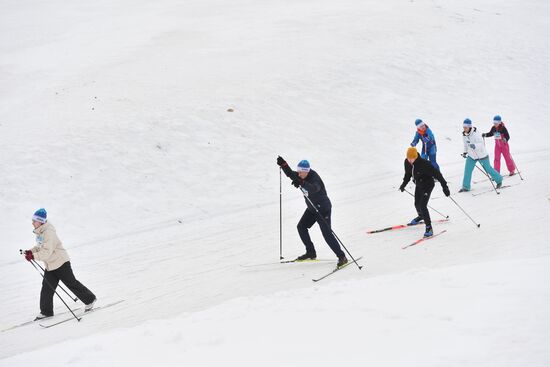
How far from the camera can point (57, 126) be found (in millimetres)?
17656

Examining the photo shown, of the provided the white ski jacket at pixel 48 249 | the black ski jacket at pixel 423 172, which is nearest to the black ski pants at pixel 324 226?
the black ski jacket at pixel 423 172

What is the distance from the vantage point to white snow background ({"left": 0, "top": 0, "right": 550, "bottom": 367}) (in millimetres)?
6266

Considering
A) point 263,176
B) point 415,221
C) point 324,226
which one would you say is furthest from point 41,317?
point 263,176

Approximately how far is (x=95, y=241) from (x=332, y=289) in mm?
7703

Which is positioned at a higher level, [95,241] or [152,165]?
[152,165]

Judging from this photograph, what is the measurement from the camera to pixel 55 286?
9195 millimetres

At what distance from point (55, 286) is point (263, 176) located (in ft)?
29.7

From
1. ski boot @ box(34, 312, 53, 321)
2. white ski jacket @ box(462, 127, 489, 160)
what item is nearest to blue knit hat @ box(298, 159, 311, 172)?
ski boot @ box(34, 312, 53, 321)

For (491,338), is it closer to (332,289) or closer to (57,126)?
(332,289)

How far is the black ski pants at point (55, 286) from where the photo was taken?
9.12 meters

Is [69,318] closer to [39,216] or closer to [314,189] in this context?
[39,216]

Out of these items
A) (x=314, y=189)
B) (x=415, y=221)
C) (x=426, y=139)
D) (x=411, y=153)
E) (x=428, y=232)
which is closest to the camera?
(x=314, y=189)

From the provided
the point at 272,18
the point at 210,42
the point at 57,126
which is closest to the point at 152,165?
the point at 57,126

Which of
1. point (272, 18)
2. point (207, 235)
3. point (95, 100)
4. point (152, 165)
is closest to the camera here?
point (207, 235)
